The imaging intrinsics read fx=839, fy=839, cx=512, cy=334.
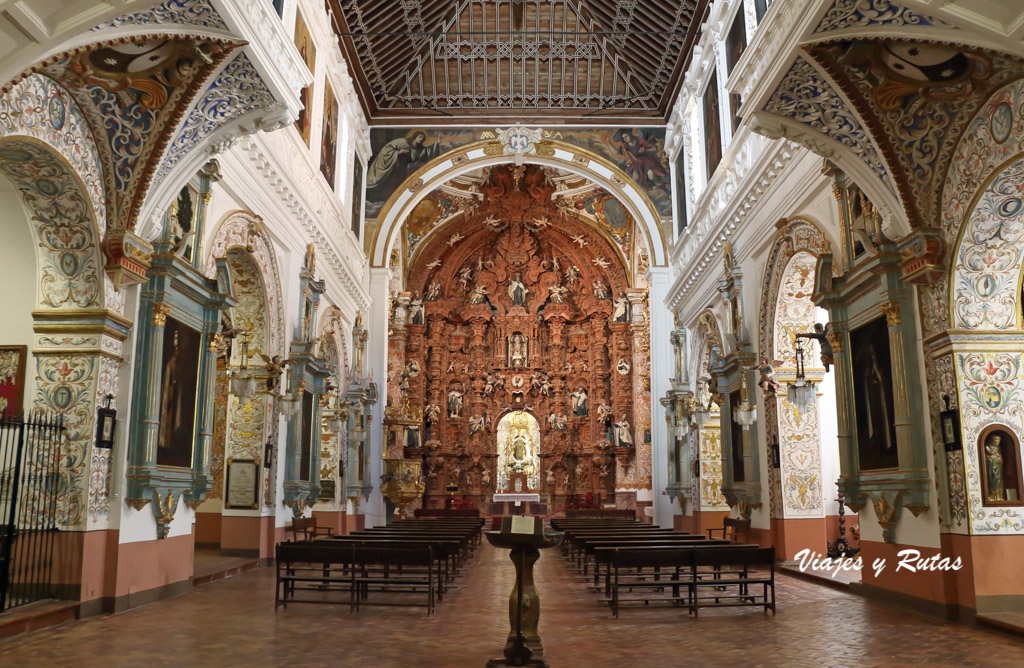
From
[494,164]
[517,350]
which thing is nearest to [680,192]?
[494,164]

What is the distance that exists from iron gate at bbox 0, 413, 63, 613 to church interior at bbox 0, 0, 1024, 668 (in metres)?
0.04

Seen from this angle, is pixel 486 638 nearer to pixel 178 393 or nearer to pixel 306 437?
pixel 178 393

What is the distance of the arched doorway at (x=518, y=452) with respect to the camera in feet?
95.7

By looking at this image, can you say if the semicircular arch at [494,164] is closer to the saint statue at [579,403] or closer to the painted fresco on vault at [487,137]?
the painted fresco on vault at [487,137]

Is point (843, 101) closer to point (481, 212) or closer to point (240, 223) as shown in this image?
point (240, 223)

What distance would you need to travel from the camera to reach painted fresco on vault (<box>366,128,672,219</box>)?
902 inches

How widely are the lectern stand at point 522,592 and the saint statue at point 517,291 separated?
2402 cm

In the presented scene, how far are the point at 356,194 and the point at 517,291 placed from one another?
9.89 metres

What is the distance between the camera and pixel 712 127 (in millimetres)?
17688

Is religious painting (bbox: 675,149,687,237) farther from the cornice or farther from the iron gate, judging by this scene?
the iron gate

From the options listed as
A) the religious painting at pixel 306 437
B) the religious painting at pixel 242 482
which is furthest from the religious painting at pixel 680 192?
the religious painting at pixel 242 482

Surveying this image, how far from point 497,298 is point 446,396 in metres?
4.06

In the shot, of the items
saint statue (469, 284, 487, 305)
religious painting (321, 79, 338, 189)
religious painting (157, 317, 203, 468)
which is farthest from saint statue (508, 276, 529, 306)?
religious painting (157, 317, 203, 468)

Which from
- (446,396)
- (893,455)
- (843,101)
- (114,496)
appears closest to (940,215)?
(843,101)
